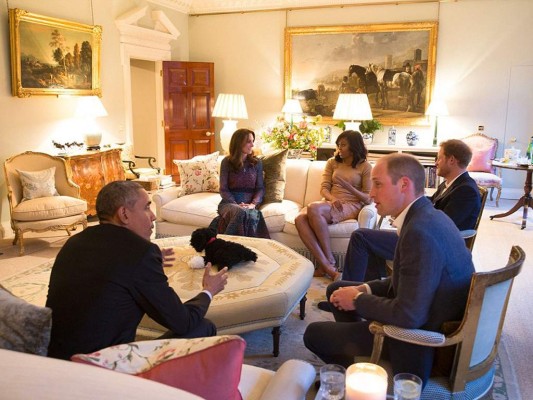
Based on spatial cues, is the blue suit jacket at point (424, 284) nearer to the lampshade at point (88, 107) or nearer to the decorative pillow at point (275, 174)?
the decorative pillow at point (275, 174)

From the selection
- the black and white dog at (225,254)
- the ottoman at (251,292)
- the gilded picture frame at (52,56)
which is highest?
the gilded picture frame at (52,56)

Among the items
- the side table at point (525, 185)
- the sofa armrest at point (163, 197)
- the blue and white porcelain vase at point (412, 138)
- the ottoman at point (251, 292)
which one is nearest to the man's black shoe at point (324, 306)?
the ottoman at point (251, 292)

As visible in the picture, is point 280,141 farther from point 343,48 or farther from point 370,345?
→ point 370,345

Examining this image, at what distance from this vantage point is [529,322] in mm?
3611

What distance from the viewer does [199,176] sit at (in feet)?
17.9

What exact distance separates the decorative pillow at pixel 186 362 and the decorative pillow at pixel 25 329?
0.28 m

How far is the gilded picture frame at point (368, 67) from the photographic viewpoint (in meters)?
8.16

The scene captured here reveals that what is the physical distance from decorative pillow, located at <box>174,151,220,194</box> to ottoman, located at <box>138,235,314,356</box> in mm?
1922

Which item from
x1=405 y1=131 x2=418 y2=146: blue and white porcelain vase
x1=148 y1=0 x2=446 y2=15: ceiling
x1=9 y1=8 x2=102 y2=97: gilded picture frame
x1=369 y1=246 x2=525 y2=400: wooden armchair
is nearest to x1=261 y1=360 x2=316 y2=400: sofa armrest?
x1=369 y1=246 x2=525 y2=400: wooden armchair

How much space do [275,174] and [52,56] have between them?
10.8 feet

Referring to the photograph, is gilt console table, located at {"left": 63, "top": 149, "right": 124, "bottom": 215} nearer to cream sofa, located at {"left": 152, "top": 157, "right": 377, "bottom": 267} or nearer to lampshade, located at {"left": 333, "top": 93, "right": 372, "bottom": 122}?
cream sofa, located at {"left": 152, "top": 157, "right": 377, "bottom": 267}

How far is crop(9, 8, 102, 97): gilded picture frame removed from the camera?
5742mm

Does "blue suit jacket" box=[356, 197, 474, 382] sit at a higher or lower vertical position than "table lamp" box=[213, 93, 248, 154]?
lower

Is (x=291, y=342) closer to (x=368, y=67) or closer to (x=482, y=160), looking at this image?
(x=482, y=160)
